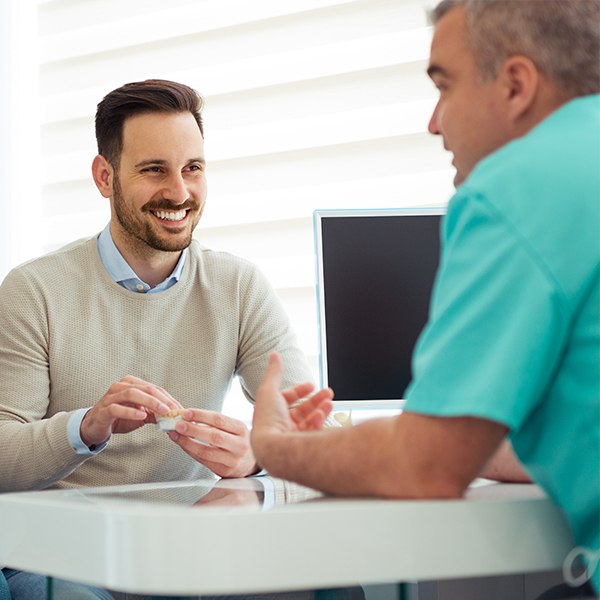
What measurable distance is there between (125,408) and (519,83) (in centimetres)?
97

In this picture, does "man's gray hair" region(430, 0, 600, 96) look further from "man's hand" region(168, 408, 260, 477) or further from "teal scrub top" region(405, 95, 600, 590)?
"man's hand" region(168, 408, 260, 477)

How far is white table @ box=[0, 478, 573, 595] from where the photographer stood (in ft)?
2.75

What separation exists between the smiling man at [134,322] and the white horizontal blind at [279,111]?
378mm

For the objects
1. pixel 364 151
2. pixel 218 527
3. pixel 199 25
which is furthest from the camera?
pixel 199 25

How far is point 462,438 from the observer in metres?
0.91

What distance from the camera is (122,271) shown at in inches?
90.5

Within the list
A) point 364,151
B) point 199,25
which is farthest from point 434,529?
point 199,25

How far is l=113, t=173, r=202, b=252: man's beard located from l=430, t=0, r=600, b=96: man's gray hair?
1361 mm

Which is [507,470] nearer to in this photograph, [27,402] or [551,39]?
[551,39]

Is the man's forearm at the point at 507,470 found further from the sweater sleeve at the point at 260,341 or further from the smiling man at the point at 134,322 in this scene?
the sweater sleeve at the point at 260,341

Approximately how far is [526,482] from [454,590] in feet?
2.18

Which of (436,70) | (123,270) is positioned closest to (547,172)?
(436,70)

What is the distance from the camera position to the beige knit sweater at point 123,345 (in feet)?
6.97

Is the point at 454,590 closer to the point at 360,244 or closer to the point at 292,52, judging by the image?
the point at 360,244
